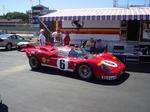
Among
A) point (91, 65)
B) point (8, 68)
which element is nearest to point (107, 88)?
point (91, 65)

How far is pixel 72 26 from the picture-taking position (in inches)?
651

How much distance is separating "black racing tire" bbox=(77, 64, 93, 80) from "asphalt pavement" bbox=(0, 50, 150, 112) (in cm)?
19

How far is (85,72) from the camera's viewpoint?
28.5 feet

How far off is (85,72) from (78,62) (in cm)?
45

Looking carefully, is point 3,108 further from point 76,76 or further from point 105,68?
point 76,76

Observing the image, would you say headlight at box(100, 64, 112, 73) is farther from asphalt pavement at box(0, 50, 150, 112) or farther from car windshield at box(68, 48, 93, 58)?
car windshield at box(68, 48, 93, 58)

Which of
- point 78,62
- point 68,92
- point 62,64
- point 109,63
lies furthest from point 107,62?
point 68,92

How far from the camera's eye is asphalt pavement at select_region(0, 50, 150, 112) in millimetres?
5875

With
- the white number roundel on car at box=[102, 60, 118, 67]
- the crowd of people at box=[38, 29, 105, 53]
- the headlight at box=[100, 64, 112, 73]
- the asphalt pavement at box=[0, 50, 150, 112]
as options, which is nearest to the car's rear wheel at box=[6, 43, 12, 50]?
the crowd of people at box=[38, 29, 105, 53]

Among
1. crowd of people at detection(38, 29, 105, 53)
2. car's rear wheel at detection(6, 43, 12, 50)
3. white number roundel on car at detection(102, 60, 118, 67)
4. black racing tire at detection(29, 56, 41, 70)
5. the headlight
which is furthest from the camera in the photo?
car's rear wheel at detection(6, 43, 12, 50)

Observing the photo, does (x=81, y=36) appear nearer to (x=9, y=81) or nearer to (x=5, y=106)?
(x=9, y=81)

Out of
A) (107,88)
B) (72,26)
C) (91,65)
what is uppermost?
(72,26)

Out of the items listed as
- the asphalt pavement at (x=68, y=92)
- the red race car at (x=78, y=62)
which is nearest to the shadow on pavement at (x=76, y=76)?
the asphalt pavement at (x=68, y=92)

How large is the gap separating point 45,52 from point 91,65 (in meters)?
2.41
